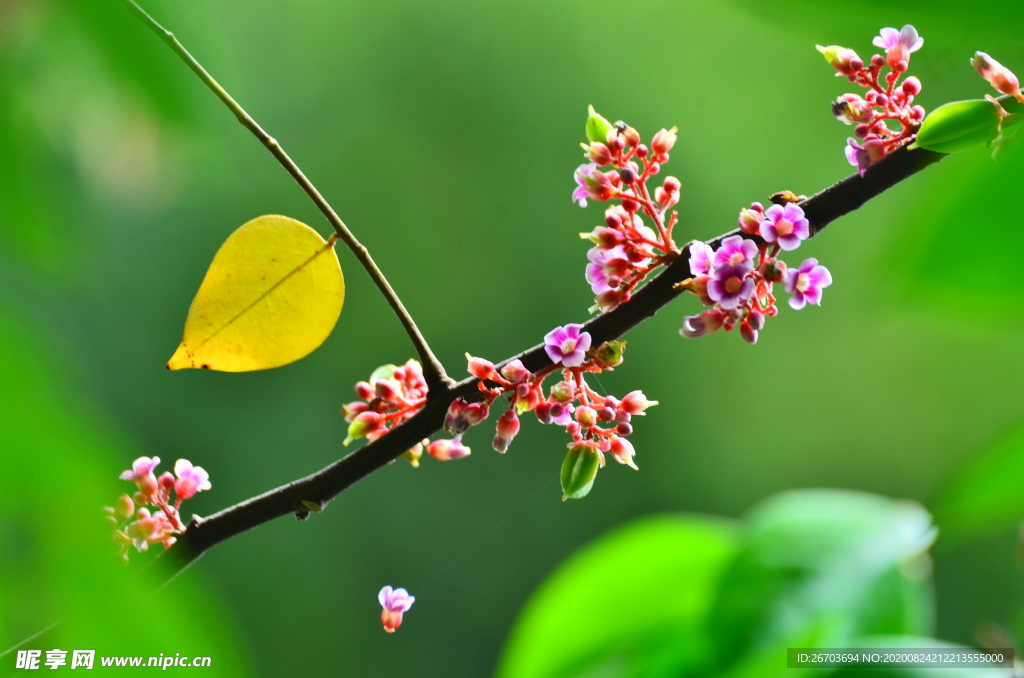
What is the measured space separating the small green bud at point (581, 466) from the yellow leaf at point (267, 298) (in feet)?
0.47

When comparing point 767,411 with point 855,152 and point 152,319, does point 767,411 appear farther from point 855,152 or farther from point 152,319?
point 855,152

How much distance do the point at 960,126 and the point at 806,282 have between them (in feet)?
0.31

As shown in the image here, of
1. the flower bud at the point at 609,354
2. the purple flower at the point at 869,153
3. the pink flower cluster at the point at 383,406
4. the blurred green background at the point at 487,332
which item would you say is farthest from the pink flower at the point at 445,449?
the blurred green background at the point at 487,332

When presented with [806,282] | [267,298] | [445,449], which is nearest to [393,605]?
[445,449]

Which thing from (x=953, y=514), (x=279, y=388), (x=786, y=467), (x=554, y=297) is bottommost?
(x=786, y=467)

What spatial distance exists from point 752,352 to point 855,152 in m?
3.25

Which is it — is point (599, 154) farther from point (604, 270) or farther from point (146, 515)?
point (146, 515)

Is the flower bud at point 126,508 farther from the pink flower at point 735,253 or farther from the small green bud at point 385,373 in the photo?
the pink flower at point 735,253

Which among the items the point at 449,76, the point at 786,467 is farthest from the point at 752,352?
the point at 449,76

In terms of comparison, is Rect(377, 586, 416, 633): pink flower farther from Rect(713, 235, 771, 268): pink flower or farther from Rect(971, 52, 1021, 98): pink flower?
Rect(971, 52, 1021, 98): pink flower

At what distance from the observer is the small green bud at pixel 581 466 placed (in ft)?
1.40

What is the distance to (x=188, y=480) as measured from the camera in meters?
0.53

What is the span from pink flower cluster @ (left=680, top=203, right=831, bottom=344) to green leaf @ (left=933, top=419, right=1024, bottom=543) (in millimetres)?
169

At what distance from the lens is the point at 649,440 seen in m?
3.35
